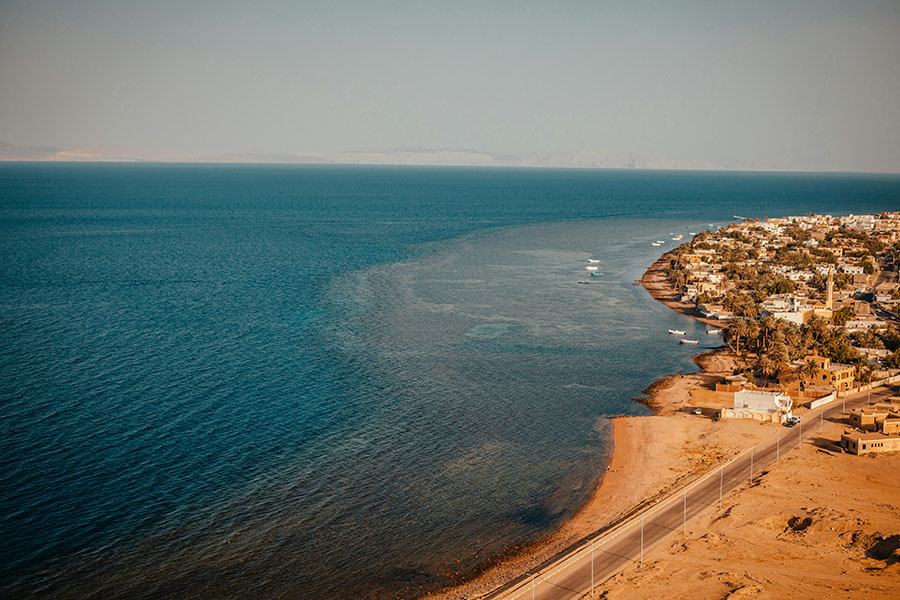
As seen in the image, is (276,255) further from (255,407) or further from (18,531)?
(18,531)

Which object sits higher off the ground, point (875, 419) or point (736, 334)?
point (736, 334)

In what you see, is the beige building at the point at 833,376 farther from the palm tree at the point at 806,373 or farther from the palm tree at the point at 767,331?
the palm tree at the point at 767,331

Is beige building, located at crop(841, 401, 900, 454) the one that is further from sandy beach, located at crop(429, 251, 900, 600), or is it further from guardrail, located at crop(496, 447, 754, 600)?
guardrail, located at crop(496, 447, 754, 600)

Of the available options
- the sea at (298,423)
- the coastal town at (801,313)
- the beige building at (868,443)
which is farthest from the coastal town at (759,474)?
the sea at (298,423)

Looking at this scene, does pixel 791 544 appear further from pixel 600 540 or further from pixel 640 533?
pixel 600 540

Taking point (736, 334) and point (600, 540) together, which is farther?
point (736, 334)

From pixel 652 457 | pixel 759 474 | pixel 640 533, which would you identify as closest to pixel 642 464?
pixel 652 457

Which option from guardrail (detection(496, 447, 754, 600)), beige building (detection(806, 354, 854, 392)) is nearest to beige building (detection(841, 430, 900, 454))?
guardrail (detection(496, 447, 754, 600))
